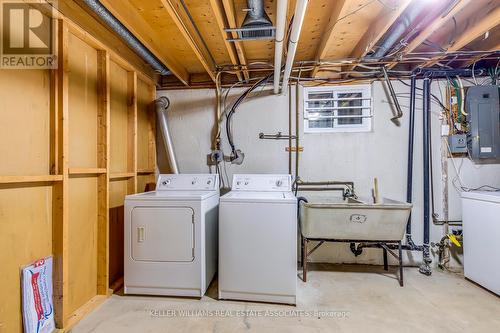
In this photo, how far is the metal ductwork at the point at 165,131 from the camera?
3180mm

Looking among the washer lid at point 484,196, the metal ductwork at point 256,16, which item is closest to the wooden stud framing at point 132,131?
the metal ductwork at point 256,16

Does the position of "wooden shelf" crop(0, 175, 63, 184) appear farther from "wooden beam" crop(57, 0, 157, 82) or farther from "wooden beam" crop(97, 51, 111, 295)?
"wooden beam" crop(57, 0, 157, 82)

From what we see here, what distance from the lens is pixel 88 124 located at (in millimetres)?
2193

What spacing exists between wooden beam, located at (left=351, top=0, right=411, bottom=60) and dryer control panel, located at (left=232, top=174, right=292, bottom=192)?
1.53 metres

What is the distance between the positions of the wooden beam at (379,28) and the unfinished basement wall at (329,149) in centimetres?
73

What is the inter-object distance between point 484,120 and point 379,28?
1857 millimetres

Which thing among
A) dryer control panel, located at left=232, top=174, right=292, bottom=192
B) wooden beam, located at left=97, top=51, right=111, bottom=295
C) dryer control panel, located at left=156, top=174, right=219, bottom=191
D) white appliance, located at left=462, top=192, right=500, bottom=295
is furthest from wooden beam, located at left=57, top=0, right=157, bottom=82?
white appliance, located at left=462, top=192, right=500, bottom=295

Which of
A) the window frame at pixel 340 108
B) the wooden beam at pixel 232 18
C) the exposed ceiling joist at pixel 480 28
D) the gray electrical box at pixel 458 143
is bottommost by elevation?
the gray electrical box at pixel 458 143

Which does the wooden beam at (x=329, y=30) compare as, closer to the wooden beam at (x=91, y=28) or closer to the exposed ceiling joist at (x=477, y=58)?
the exposed ceiling joist at (x=477, y=58)

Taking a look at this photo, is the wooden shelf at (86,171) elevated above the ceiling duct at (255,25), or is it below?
below

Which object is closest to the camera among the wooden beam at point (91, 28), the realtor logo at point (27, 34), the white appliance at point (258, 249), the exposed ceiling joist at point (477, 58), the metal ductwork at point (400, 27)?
the realtor logo at point (27, 34)

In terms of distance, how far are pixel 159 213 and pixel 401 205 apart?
2221 millimetres

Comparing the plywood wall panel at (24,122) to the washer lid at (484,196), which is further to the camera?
the washer lid at (484,196)

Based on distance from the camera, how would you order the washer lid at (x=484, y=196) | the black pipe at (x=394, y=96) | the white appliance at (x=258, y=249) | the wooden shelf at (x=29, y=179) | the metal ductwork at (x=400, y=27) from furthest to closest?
1. the black pipe at (x=394, y=96)
2. the washer lid at (x=484, y=196)
3. the white appliance at (x=258, y=249)
4. the metal ductwork at (x=400, y=27)
5. the wooden shelf at (x=29, y=179)
